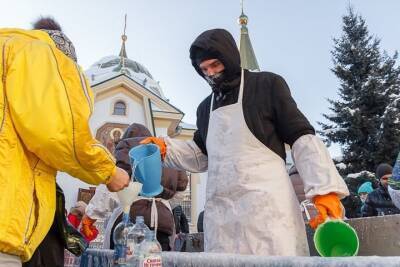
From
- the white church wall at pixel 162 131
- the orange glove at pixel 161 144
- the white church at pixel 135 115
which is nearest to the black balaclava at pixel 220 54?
the orange glove at pixel 161 144

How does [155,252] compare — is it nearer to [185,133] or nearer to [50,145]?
[50,145]

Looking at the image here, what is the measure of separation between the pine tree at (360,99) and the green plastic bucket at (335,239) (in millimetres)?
15404

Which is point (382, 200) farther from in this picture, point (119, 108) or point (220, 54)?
point (119, 108)

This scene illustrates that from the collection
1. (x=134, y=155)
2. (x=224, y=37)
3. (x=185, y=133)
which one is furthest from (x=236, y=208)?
(x=185, y=133)

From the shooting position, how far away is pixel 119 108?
20500mm

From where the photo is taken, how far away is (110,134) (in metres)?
19.0

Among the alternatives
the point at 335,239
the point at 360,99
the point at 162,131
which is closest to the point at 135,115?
the point at 162,131

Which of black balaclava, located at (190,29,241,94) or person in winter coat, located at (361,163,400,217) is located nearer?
black balaclava, located at (190,29,241,94)

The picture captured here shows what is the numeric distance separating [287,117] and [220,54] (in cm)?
56

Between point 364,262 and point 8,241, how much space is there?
121 centimetres

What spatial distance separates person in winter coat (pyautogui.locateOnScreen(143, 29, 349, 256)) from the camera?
2006 millimetres

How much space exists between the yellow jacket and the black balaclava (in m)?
0.89

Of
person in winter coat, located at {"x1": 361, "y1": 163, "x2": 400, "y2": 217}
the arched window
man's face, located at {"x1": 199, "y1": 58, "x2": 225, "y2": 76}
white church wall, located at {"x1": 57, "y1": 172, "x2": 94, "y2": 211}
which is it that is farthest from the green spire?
man's face, located at {"x1": 199, "y1": 58, "x2": 225, "y2": 76}

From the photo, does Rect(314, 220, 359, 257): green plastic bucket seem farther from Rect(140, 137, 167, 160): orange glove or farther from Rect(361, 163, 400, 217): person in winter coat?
Rect(361, 163, 400, 217): person in winter coat
